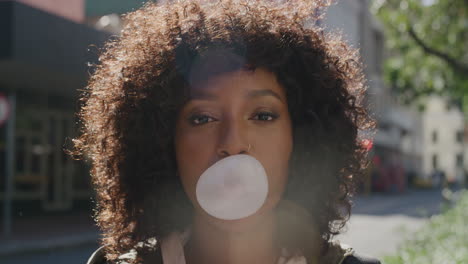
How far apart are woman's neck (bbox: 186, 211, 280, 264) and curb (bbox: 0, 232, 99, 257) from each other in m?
7.54

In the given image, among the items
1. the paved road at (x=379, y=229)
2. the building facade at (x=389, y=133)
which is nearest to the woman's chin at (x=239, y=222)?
the paved road at (x=379, y=229)

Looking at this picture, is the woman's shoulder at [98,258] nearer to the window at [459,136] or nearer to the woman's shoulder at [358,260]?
the woman's shoulder at [358,260]

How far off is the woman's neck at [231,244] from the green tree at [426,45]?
735 cm

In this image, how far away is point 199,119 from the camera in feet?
4.63

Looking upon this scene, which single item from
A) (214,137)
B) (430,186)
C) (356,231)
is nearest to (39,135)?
(356,231)

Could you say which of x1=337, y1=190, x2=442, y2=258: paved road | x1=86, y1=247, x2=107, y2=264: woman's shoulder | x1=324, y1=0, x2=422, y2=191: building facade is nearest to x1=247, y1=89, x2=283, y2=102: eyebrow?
x1=86, y1=247, x2=107, y2=264: woman's shoulder

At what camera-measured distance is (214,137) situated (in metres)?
1.36

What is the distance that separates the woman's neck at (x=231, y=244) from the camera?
1.44 m

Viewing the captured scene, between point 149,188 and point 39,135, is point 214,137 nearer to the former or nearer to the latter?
point 149,188

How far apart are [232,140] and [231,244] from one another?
29 centimetres

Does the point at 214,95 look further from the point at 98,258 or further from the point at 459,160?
the point at 459,160

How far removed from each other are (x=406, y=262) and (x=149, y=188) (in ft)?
5.26

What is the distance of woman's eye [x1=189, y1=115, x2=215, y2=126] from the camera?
1.39m

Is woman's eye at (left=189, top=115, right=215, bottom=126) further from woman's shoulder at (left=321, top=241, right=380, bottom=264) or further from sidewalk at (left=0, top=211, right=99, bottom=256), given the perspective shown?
sidewalk at (left=0, top=211, right=99, bottom=256)
